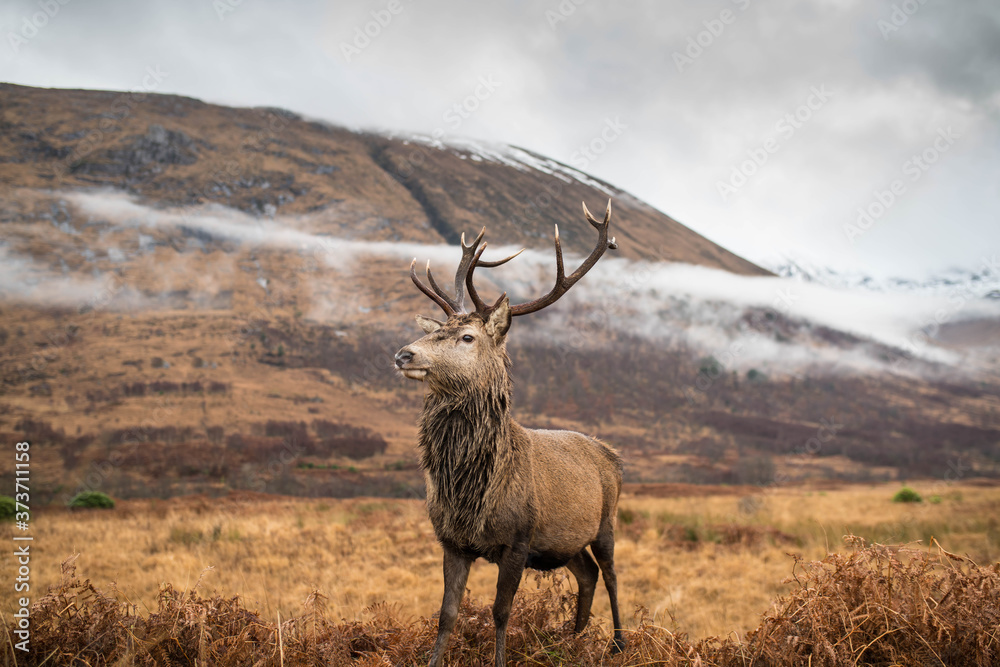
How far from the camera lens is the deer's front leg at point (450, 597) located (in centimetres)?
416

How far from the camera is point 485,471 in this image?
4289 mm

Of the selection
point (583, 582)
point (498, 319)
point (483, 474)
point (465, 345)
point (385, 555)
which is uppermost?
point (498, 319)

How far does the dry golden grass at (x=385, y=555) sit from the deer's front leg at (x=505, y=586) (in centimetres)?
208

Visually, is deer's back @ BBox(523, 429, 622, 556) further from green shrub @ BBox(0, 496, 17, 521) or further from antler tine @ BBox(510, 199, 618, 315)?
green shrub @ BBox(0, 496, 17, 521)

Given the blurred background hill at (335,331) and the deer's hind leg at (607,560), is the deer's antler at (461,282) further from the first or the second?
the deer's hind leg at (607,560)

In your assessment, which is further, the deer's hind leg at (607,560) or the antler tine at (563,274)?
the deer's hind leg at (607,560)

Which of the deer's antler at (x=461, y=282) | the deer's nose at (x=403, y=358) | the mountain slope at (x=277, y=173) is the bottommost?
the deer's nose at (x=403, y=358)

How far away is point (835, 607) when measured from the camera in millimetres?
4078

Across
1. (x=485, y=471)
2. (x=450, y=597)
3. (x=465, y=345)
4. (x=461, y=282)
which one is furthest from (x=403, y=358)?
(x=450, y=597)

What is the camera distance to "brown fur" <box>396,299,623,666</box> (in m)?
4.18

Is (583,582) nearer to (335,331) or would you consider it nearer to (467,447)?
(467,447)

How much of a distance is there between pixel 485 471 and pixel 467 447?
249mm

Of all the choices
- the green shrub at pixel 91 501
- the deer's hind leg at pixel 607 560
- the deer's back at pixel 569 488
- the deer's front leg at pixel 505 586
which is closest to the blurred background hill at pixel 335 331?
the deer's back at pixel 569 488

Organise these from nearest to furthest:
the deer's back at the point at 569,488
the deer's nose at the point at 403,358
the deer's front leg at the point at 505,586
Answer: the deer's nose at the point at 403,358 < the deer's front leg at the point at 505,586 < the deer's back at the point at 569,488
